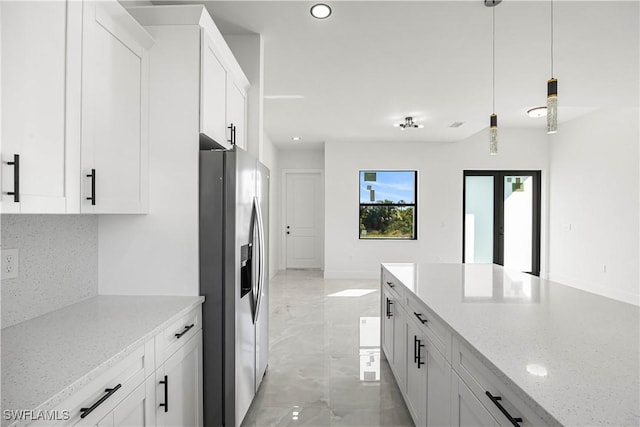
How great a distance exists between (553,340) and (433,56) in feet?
8.90

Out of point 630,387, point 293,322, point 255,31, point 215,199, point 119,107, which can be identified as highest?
point 255,31

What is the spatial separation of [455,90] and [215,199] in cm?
336

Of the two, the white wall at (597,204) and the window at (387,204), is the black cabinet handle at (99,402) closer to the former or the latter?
the white wall at (597,204)

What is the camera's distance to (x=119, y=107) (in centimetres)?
167

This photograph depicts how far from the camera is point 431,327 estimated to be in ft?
5.80

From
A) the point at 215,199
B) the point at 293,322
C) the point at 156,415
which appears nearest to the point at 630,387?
the point at 156,415

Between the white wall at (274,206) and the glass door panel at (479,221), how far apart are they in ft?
12.5

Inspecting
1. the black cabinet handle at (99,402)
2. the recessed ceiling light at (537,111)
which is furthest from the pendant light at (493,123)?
the black cabinet handle at (99,402)

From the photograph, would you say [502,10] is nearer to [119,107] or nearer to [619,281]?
[119,107]

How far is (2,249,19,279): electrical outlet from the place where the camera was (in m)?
1.40

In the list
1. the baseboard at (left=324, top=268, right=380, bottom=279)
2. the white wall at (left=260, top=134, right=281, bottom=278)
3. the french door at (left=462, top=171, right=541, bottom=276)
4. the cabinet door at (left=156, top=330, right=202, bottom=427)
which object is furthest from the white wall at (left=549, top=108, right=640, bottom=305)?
the cabinet door at (left=156, top=330, right=202, bottom=427)

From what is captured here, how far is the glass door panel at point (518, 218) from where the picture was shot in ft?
23.6

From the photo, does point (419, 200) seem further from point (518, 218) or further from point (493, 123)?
point (493, 123)

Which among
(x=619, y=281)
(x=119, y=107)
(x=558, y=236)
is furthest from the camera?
(x=558, y=236)
